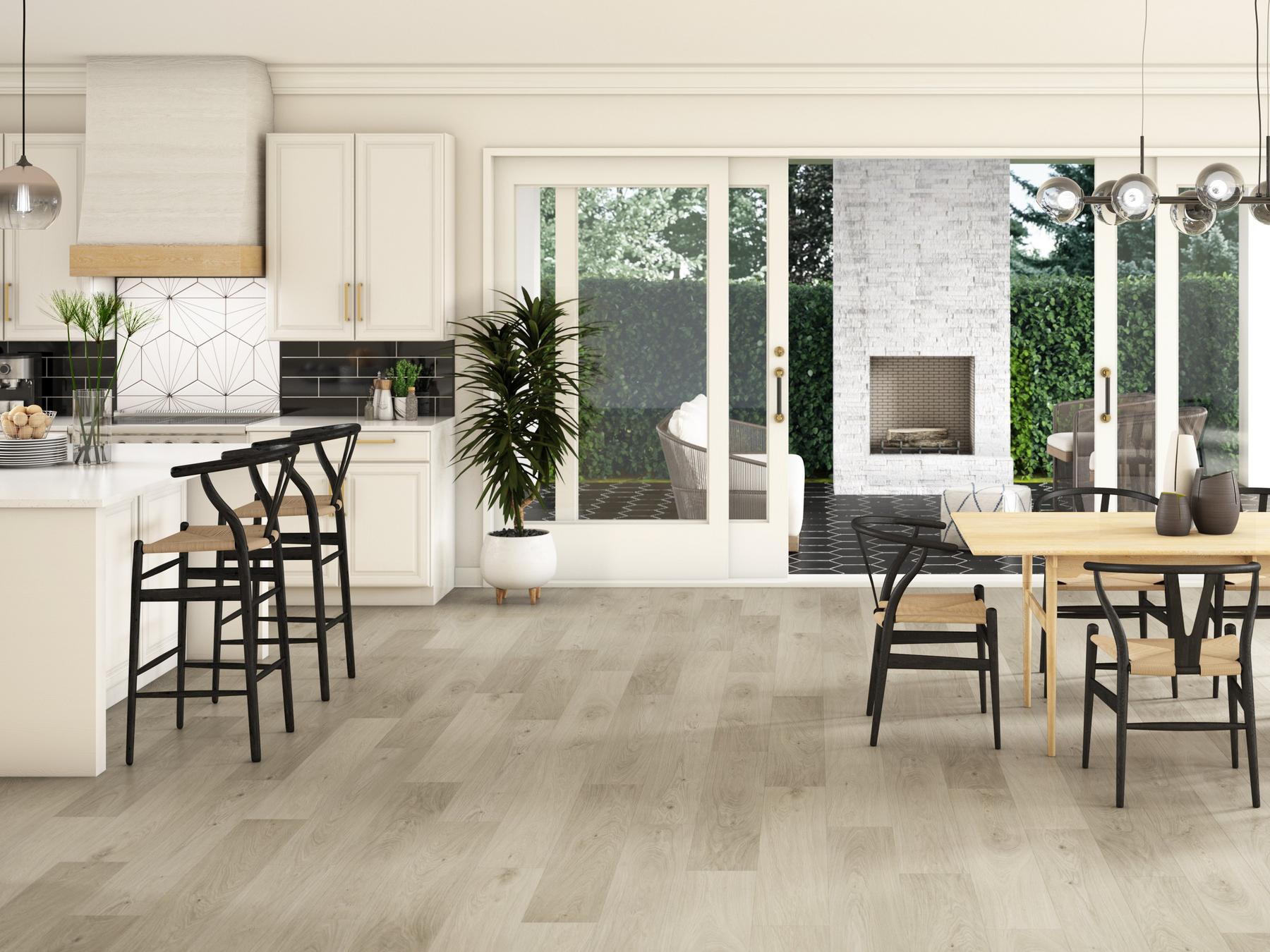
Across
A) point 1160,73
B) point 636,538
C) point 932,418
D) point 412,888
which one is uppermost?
point 1160,73

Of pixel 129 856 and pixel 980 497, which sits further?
pixel 980 497

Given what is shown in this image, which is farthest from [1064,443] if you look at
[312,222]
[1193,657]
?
[312,222]

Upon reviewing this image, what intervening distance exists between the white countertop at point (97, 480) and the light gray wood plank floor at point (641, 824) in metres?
0.86

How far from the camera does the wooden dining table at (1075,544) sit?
4.01 metres

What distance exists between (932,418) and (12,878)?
9.90 metres

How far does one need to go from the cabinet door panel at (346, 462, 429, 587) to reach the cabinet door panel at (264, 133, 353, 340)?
2.83ft

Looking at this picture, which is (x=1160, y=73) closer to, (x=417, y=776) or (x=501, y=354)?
(x=501, y=354)

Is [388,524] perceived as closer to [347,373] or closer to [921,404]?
[347,373]

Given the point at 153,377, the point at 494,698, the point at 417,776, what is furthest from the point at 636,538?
the point at 417,776

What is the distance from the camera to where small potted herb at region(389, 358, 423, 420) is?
6902 millimetres

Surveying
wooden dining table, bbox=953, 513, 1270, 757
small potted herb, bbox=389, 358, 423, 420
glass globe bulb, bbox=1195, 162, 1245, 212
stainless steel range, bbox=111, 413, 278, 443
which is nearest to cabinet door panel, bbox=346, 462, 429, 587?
small potted herb, bbox=389, 358, 423, 420

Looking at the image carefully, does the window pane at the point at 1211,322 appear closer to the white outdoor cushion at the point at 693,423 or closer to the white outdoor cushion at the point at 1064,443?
the white outdoor cushion at the point at 1064,443

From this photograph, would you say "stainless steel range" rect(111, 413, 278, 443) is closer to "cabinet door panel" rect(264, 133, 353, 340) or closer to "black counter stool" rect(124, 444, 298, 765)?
"cabinet door panel" rect(264, 133, 353, 340)

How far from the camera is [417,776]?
3967 millimetres
